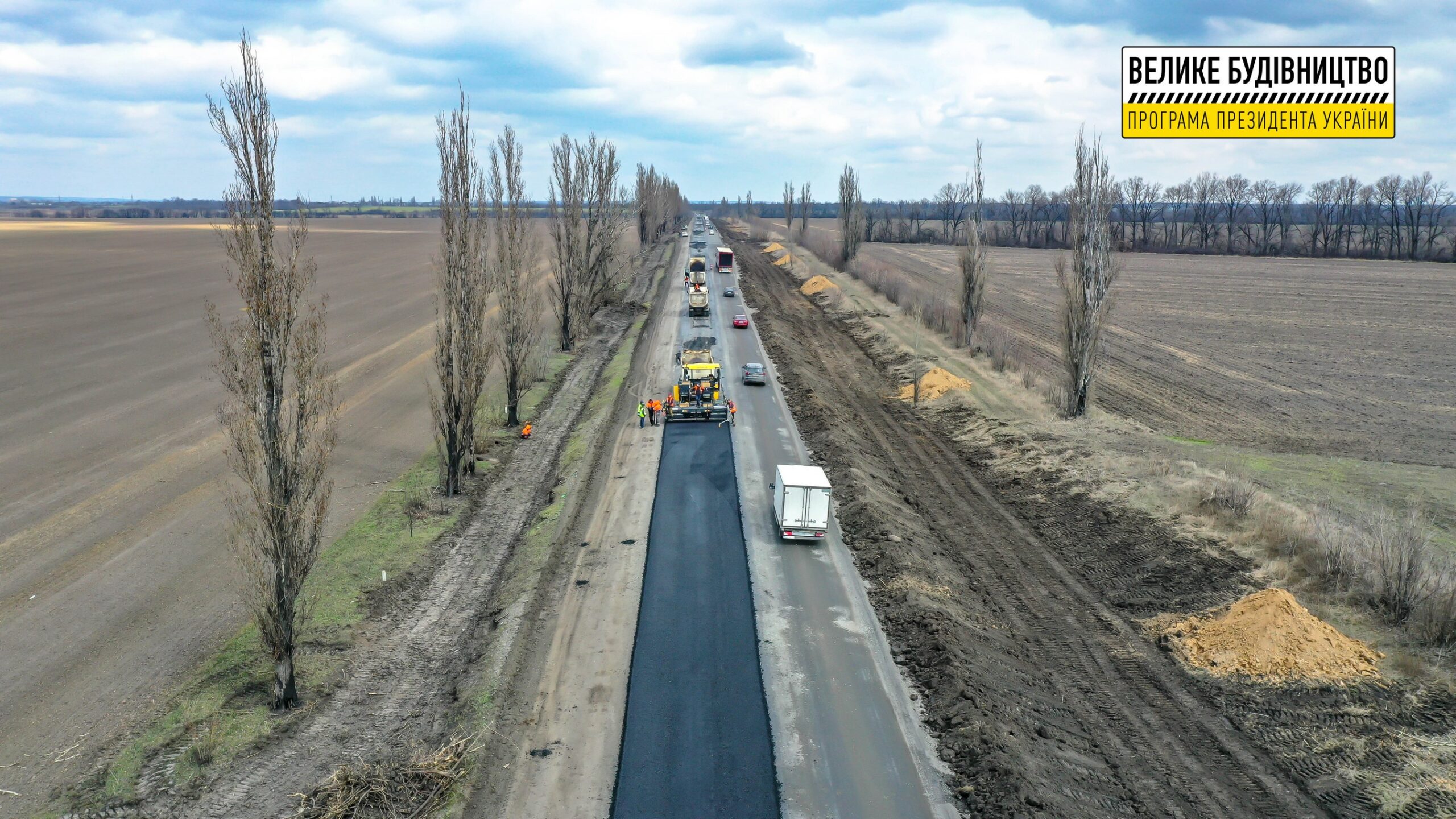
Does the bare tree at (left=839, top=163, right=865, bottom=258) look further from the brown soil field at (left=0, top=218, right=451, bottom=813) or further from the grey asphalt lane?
the grey asphalt lane

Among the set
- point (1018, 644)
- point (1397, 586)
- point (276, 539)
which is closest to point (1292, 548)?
point (1397, 586)

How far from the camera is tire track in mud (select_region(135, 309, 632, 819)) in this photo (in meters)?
15.1

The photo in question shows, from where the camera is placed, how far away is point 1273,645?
1931 centimetres

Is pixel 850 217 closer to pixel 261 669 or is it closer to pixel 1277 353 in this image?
pixel 1277 353

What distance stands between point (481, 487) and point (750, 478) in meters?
10.3

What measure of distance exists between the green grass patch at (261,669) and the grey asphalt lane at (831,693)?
407 inches

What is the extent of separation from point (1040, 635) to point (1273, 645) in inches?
203

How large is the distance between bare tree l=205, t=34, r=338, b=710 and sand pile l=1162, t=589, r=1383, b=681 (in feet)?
67.7

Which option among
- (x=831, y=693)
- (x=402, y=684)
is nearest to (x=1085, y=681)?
(x=831, y=693)

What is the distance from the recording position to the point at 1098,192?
38969 mm

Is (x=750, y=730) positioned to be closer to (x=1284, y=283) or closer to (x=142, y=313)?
(x=142, y=313)

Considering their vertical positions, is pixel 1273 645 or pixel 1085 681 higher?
pixel 1273 645

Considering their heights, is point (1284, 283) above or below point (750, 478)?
above

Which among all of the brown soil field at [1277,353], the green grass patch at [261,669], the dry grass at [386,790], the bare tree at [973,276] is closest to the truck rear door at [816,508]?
the green grass patch at [261,669]
